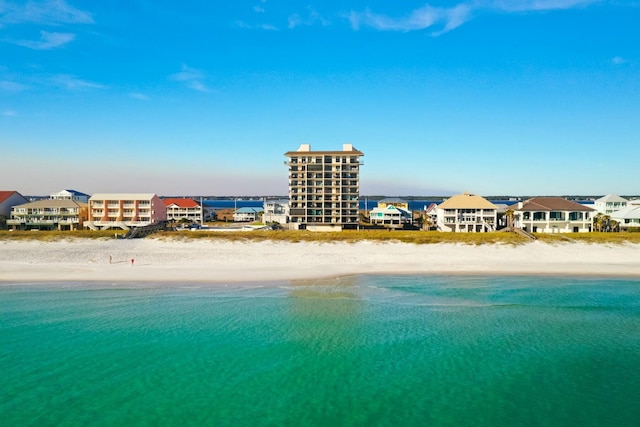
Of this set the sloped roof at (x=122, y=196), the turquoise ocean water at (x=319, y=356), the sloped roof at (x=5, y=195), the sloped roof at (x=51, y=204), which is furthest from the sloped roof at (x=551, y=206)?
the sloped roof at (x=5, y=195)

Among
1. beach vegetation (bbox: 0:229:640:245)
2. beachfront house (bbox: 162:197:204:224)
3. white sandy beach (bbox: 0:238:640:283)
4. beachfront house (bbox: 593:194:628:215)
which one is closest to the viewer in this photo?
white sandy beach (bbox: 0:238:640:283)

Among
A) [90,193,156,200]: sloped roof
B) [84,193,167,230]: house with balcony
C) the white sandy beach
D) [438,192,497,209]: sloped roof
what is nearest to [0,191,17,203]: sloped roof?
[84,193,167,230]: house with balcony

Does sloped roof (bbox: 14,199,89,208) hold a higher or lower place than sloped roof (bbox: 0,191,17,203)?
lower

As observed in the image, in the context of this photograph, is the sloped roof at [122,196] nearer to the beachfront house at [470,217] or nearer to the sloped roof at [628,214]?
the beachfront house at [470,217]

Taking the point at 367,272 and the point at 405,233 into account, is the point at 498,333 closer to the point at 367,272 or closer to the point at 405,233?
the point at 367,272

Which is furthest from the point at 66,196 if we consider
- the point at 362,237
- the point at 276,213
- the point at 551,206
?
the point at 551,206

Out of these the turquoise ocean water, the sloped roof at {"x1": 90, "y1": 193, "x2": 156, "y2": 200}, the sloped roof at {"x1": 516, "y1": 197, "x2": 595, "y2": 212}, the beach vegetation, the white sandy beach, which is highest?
the sloped roof at {"x1": 90, "y1": 193, "x2": 156, "y2": 200}

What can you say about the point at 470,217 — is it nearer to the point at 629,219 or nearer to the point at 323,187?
the point at 323,187

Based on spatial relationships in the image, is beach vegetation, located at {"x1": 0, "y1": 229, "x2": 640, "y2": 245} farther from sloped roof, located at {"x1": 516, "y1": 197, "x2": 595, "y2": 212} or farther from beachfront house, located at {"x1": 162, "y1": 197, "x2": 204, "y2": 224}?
beachfront house, located at {"x1": 162, "y1": 197, "x2": 204, "y2": 224}
